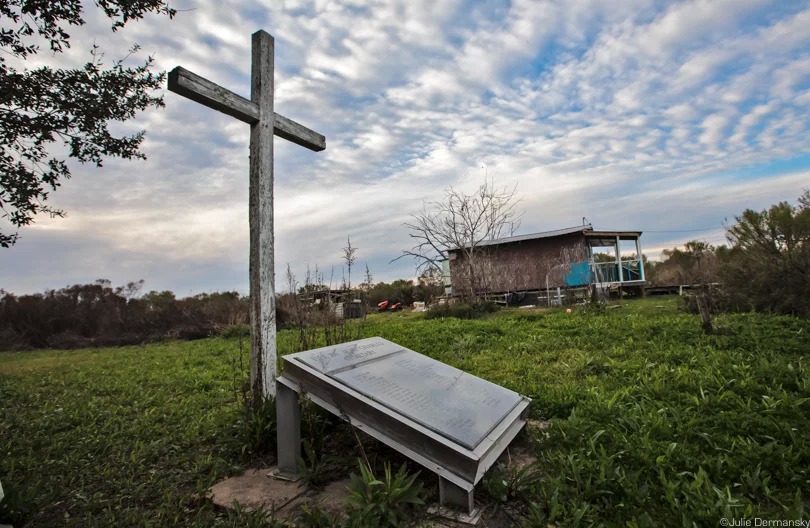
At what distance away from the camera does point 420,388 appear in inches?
116

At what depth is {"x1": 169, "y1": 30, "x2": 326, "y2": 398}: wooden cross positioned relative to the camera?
148 inches

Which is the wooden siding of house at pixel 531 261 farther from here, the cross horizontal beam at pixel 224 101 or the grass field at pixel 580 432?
the cross horizontal beam at pixel 224 101

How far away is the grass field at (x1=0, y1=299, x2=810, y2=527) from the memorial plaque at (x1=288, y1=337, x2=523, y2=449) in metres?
0.46

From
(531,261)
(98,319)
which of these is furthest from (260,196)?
(531,261)

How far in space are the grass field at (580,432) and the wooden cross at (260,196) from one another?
1.88 feet

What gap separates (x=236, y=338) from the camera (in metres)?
12.3

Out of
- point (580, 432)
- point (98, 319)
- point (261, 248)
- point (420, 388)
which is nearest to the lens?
point (420, 388)

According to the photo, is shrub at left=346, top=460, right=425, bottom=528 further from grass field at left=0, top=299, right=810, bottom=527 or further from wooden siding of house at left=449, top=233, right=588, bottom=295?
wooden siding of house at left=449, top=233, right=588, bottom=295

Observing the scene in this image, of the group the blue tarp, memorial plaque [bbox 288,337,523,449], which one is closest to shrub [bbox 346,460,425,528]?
memorial plaque [bbox 288,337,523,449]

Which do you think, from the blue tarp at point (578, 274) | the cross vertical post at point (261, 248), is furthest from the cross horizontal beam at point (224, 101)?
the blue tarp at point (578, 274)

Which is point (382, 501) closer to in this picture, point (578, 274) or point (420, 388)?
point (420, 388)

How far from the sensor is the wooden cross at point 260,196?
12.3 feet

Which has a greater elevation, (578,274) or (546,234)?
(546,234)

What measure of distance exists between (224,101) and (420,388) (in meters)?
2.84
